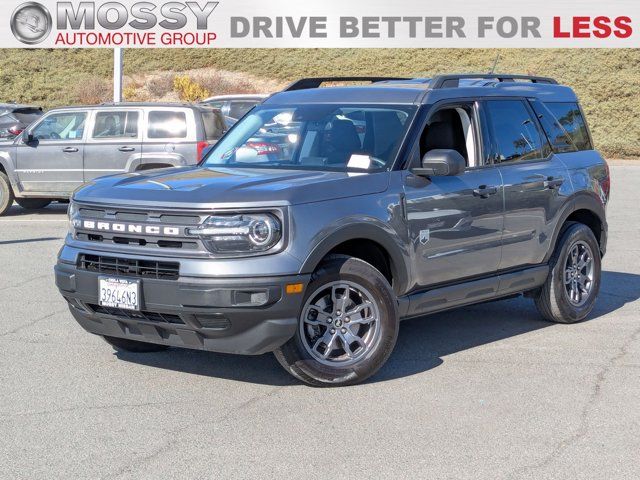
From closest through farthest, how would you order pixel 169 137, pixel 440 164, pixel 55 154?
pixel 440 164, pixel 169 137, pixel 55 154

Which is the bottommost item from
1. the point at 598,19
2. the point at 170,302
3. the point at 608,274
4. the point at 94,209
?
the point at 608,274

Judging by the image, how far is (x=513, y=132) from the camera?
8109mm

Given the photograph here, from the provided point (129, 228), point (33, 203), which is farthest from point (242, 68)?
point (129, 228)

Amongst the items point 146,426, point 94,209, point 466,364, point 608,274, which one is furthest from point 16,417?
point 608,274

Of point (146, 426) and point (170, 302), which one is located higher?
point (170, 302)

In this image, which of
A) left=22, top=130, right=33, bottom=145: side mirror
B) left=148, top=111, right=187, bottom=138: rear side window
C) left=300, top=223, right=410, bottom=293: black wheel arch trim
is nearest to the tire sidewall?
left=300, top=223, right=410, bottom=293: black wheel arch trim

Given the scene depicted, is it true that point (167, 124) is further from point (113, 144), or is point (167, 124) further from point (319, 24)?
point (319, 24)

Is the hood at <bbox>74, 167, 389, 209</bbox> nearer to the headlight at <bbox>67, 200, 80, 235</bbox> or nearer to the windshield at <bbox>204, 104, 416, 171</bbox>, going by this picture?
the headlight at <bbox>67, 200, 80, 235</bbox>

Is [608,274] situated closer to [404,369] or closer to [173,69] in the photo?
[404,369]

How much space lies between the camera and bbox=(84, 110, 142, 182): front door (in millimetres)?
16125

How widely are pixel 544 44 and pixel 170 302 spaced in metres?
31.4

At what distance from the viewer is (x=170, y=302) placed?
6160 mm

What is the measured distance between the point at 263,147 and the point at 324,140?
52 centimetres

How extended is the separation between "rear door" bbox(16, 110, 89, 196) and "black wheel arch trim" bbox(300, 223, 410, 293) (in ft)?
34.2
